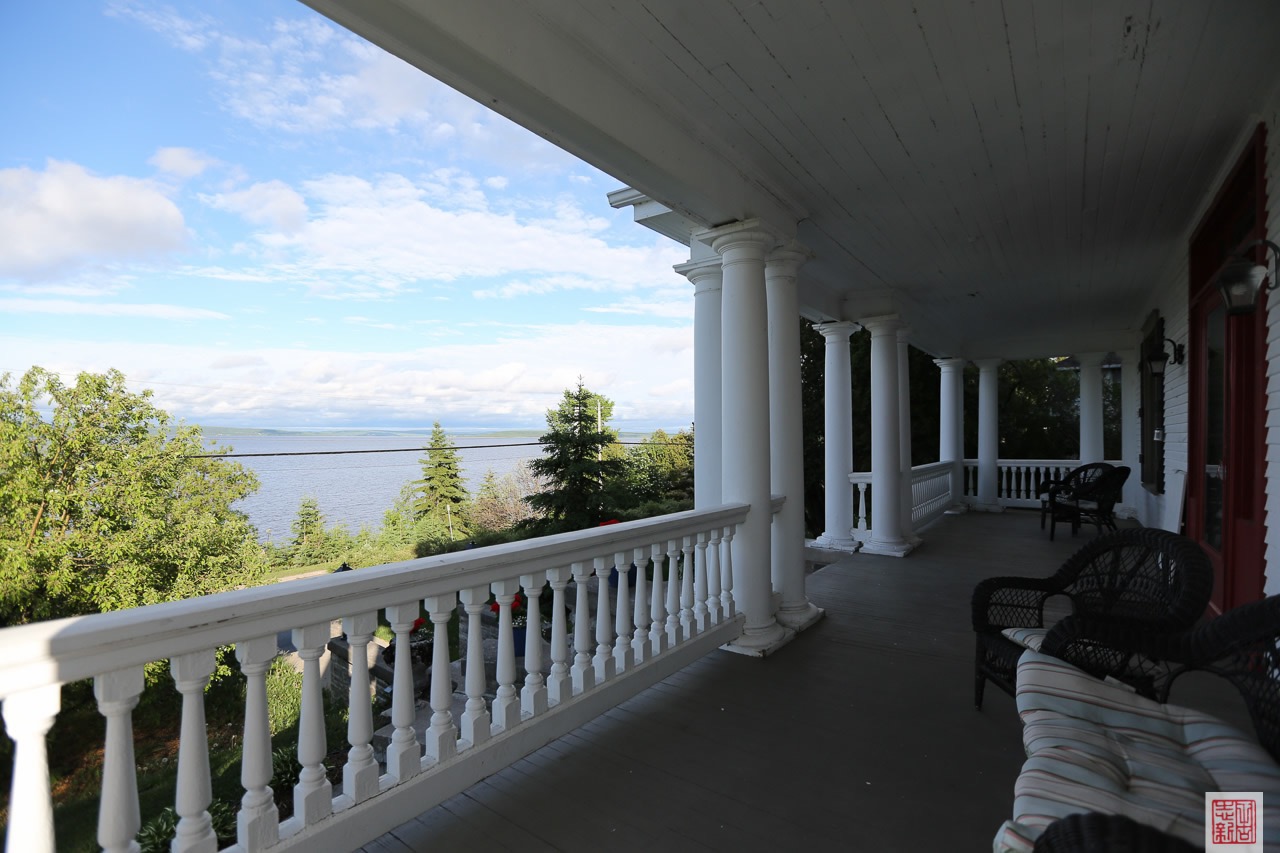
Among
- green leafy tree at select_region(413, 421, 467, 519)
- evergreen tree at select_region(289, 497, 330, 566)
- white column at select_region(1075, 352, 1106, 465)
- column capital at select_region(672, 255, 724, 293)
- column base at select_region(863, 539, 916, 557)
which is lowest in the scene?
evergreen tree at select_region(289, 497, 330, 566)

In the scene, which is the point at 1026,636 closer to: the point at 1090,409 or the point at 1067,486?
the point at 1067,486

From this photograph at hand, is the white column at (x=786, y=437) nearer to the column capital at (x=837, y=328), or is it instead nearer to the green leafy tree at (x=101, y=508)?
the column capital at (x=837, y=328)

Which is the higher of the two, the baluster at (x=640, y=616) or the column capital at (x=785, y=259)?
the column capital at (x=785, y=259)

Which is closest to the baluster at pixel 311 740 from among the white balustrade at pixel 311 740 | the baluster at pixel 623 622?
the white balustrade at pixel 311 740

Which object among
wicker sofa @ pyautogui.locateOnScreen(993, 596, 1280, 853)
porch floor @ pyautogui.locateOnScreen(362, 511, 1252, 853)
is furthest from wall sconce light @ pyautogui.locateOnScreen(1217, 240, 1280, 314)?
porch floor @ pyautogui.locateOnScreen(362, 511, 1252, 853)

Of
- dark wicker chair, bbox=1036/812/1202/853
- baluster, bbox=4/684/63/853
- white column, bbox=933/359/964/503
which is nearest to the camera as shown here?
dark wicker chair, bbox=1036/812/1202/853

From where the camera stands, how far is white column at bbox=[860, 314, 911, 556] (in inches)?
253

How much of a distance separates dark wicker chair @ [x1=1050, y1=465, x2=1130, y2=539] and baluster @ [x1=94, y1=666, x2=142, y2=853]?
27.2 ft

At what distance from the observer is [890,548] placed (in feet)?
20.8

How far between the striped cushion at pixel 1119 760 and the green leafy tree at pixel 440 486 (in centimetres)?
2347

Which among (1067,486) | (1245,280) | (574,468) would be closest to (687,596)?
(1245,280)

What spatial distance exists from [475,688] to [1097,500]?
7.78m

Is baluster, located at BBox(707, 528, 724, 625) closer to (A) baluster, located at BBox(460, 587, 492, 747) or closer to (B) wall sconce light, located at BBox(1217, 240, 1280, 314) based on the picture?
(A) baluster, located at BBox(460, 587, 492, 747)

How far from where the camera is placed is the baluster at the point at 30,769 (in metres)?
1.05
